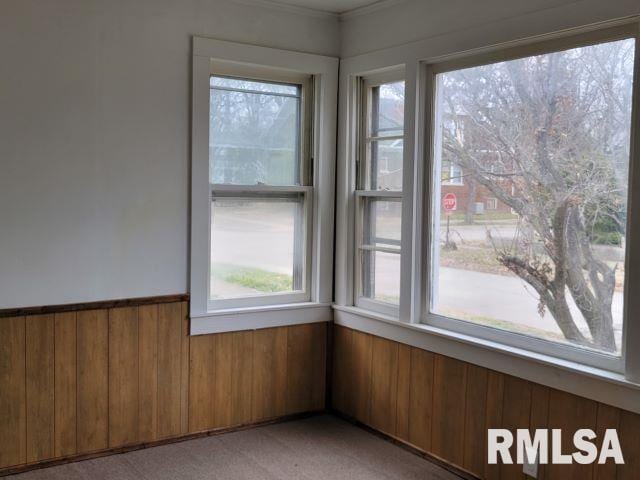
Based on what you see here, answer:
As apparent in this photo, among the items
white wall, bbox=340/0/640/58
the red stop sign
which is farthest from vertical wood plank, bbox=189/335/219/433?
white wall, bbox=340/0/640/58

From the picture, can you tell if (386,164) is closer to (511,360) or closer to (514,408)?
(511,360)

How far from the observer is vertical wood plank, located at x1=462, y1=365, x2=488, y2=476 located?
3.27 meters

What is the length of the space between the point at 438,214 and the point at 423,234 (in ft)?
0.45

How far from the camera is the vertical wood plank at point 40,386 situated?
3328 millimetres

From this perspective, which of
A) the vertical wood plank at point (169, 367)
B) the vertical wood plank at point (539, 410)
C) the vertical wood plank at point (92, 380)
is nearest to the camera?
the vertical wood plank at point (539, 410)

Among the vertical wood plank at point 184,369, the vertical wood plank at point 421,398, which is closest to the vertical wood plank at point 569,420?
the vertical wood plank at point 421,398

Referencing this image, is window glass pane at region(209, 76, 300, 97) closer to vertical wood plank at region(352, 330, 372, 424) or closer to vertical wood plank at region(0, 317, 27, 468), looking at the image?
vertical wood plank at region(352, 330, 372, 424)

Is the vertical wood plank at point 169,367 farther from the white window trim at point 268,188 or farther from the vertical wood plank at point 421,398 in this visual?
the vertical wood plank at point 421,398

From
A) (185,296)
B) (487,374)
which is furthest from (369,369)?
(185,296)

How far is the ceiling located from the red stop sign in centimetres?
121

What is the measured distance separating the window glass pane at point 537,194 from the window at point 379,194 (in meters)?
0.34

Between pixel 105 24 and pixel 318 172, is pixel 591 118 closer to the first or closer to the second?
pixel 318 172

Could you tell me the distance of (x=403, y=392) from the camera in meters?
3.73

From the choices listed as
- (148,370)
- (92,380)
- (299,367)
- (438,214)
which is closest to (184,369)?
(148,370)
